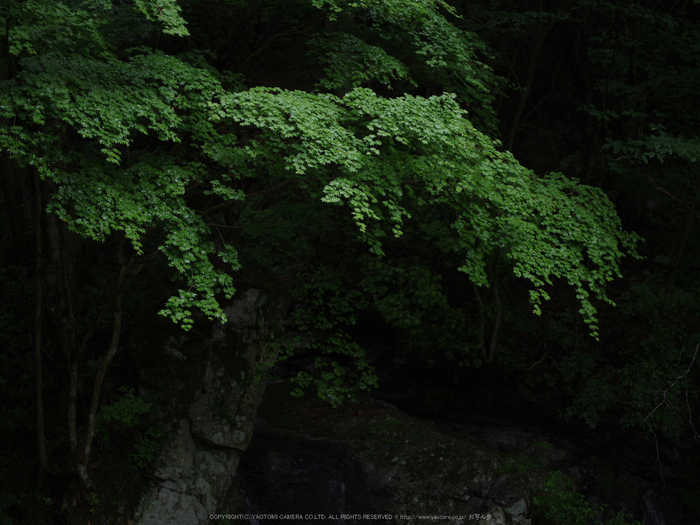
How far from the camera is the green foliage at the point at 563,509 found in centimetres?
704

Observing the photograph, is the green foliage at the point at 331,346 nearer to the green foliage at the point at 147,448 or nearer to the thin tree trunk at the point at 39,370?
the green foliage at the point at 147,448

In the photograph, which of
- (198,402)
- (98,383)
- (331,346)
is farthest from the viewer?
(331,346)

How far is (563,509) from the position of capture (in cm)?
714

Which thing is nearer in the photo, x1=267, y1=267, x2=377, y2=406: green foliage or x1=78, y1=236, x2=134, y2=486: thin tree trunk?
x1=78, y1=236, x2=134, y2=486: thin tree trunk

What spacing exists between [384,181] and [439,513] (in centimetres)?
576

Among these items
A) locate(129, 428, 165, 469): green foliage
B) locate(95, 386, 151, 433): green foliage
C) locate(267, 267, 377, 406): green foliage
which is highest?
locate(267, 267, 377, 406): green foliage

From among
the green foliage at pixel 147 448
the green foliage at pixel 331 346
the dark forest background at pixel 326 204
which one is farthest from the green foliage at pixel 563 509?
the green foliage at pixel 147 448

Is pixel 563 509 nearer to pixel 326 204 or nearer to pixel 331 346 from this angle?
pixel 331 346

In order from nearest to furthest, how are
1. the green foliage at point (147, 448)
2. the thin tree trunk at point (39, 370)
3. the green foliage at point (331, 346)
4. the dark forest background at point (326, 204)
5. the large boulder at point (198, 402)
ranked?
1. the dark forest background at point (326, 204)
2. the thin tree trunk at point (39, 370)
3. the green foliage at point (147, 448)
4. the large boulder at point (198, 402)
5. the green foliage at point (331, 346)

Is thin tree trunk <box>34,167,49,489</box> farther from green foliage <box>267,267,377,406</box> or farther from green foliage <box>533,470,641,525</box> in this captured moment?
green foliage <box>533,470,641,525</box>

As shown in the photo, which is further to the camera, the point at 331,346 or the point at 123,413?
the point at 331,346

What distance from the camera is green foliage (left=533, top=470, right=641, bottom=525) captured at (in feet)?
23.1

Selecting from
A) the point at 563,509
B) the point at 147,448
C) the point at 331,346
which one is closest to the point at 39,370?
the point at 147,448

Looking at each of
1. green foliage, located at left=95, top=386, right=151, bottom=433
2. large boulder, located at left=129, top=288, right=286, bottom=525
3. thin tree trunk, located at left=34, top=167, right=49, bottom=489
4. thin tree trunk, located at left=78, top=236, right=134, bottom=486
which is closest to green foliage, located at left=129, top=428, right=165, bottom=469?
large boulder, located at left=129, top=288, right=286, bottom=525
